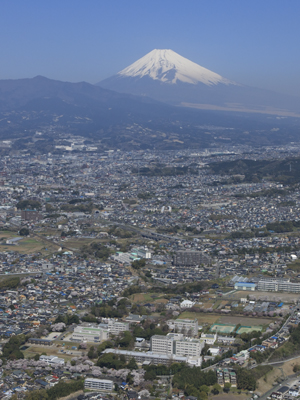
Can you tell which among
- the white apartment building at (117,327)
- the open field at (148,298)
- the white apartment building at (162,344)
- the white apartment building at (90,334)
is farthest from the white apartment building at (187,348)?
the open field at (148,298)

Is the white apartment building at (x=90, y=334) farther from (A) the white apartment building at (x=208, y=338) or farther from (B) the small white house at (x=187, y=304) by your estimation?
(B) the small white house at (x=187, y=304)

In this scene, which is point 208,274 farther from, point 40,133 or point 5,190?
point 40,133

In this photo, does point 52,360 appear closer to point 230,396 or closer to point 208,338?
point 208,338

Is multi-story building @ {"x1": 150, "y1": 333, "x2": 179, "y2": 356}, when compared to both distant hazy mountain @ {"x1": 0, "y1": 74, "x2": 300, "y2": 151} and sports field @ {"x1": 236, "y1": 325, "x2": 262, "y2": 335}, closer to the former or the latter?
sports field @ {"x1": 236, "y1": 325, "x2": 262, "y2": 335}

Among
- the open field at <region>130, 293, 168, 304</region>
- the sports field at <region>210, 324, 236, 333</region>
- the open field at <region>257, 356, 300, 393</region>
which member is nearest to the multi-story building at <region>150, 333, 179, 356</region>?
the sports field at <region>210, 324, 236, 333</region>

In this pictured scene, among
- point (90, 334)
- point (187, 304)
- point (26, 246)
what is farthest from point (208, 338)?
point (26, 246)

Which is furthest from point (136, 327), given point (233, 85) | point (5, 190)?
point (233, 85)
